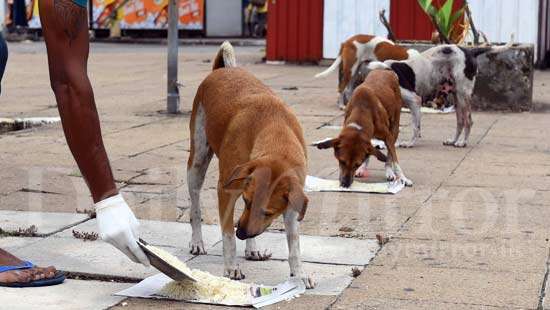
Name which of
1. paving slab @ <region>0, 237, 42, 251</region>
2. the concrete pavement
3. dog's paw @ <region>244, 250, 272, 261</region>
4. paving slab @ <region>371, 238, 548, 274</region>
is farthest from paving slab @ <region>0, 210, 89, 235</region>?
paving slab @ <region>371, 238, 548, 274</region>

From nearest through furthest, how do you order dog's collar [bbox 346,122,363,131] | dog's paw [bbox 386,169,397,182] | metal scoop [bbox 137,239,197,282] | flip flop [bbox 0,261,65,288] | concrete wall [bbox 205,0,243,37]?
1. metal scoop [bbox 137,239,197,282]
2. flip flop [bbox 0,261,65,288]
3. dog's collar [bbox 346,122,363,131]
4. dog's paw [bbox 386,169,397,182]
5. concrete wall [bbox 205,0,243,37]

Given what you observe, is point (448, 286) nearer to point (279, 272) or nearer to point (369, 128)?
point (279, 272)

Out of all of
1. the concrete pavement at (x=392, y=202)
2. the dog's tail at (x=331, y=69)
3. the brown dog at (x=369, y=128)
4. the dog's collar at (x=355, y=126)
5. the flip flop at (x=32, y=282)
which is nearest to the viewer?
the flip flop at (x=32, y=282)

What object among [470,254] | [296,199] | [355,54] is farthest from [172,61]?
[296,199]

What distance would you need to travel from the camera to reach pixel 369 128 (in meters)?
8.17

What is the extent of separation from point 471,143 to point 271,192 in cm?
620

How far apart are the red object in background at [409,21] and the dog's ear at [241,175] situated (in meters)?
14.5

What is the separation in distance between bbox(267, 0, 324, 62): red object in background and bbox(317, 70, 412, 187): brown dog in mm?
10766

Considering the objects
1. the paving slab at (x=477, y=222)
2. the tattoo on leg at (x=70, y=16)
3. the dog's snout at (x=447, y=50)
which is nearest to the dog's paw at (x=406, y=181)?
the paving slab at (x=477, y=222)

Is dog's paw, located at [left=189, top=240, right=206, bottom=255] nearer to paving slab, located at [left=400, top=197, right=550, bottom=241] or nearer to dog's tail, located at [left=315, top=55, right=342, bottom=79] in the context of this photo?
paving slab, located at [left=400, top=197, right=550, bottom=241]

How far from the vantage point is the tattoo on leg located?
4.88m

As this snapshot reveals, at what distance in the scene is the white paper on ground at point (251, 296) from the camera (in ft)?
16.7

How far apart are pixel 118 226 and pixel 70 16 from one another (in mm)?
1028

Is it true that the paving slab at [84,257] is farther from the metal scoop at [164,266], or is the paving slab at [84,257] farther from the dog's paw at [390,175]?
the dog's paw at [390,175]
